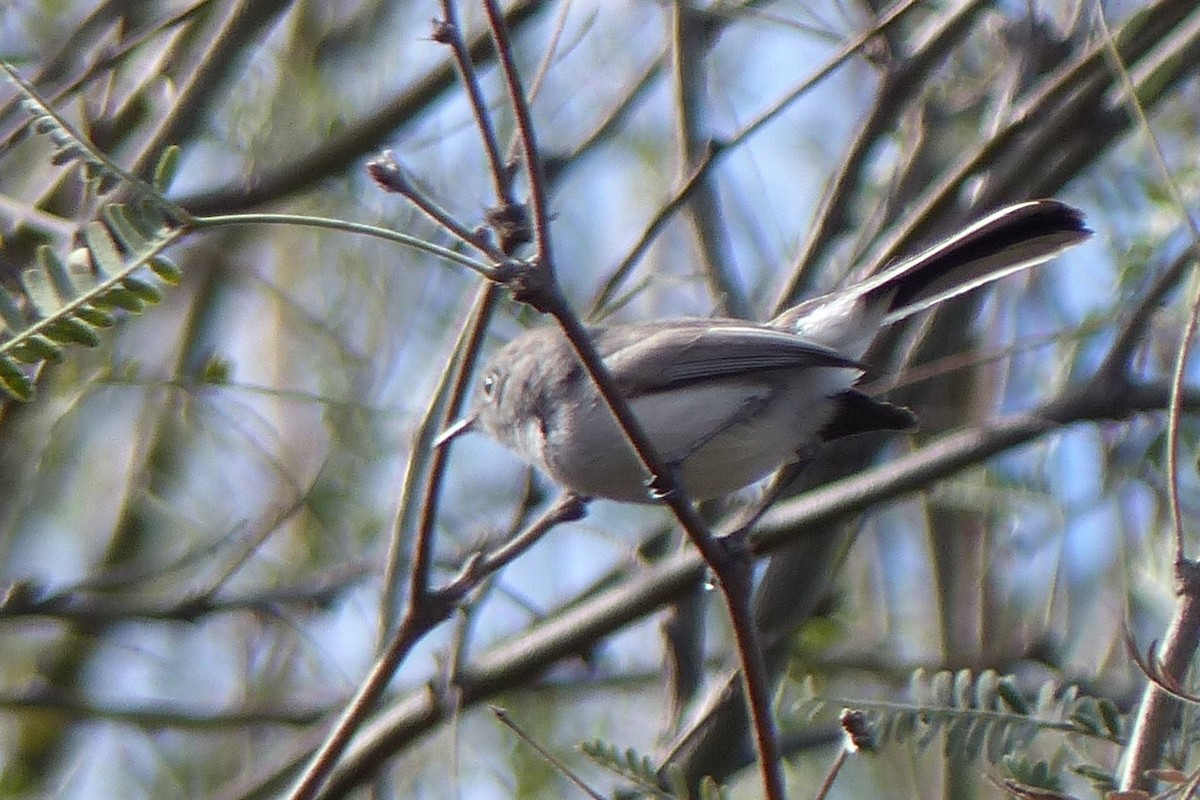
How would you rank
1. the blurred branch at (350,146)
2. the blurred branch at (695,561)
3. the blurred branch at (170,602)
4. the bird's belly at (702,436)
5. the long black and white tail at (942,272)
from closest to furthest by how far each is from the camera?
the long black and white tail at (942,272), the bird's belly at (702,436), the blurred branch at (695,561), the blurred branch at (170,602), the blurred branch at (350,146)

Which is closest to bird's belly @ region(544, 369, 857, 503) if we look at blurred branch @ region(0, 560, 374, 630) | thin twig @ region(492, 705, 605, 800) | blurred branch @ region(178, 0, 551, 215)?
thin twig @ region(492, 705, 605, 800)

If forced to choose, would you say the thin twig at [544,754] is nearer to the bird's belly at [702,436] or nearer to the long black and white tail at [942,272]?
the bird's belly at [702,436]

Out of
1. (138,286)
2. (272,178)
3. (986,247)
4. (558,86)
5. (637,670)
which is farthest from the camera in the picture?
(558,86)

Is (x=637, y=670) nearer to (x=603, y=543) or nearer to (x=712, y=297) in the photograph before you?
(x=603, y=543)

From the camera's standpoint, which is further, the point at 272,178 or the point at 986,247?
the point at 272,178

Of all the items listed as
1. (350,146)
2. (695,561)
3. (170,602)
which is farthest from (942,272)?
(170,602)

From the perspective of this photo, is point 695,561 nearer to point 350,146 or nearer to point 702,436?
point 702,436

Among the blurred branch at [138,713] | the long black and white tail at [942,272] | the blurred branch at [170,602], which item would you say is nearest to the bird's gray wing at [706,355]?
the long black and white tail at [942,272]

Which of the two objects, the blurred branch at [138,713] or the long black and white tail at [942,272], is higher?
the long black and white tail at [942,272]

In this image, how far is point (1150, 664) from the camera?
5.21 feet

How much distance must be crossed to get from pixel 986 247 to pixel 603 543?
194 centimetres

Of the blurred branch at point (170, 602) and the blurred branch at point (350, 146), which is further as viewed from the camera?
the blurred branch at point (350, 146)

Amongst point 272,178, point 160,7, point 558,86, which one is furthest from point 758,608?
point 160,7

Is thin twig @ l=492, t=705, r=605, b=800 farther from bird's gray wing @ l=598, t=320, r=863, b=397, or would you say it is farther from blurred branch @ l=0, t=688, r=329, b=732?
blurred branch @ l=0, t=688, r=329, b=732
